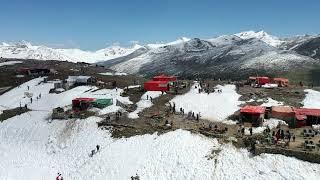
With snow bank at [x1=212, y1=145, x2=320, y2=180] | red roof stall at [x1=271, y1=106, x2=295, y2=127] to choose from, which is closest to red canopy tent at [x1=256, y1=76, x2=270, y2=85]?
red roof stall at [x1=271, y1=106, x2=295, y2=127]

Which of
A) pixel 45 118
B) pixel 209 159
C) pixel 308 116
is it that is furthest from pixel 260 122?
pixel 45 118

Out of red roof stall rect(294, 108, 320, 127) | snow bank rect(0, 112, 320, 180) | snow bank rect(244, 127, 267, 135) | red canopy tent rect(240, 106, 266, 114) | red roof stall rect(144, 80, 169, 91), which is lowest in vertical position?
snow bank rect(0, 112, 320, 180)

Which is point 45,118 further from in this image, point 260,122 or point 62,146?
point 260,122

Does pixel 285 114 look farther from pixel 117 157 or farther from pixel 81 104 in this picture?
pixel 81 104

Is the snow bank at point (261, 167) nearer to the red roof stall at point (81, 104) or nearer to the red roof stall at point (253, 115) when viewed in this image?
the red roof stall at point (253, 115)

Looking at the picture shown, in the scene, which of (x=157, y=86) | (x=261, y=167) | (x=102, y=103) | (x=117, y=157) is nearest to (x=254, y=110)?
(x=261, y=167)

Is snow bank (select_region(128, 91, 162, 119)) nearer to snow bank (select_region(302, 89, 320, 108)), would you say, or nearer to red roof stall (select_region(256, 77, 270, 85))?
red roof stall (select_region(256, 77, 270, 85))
